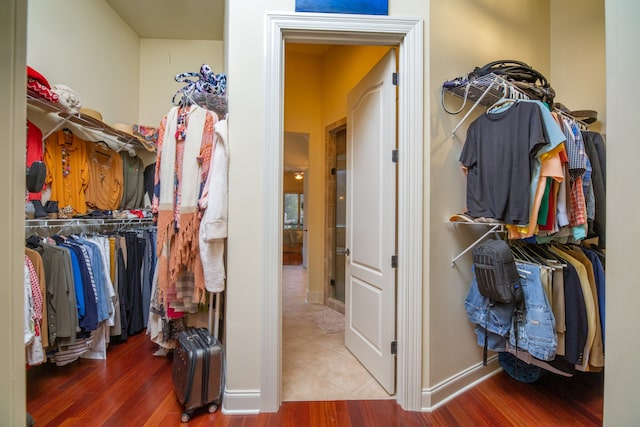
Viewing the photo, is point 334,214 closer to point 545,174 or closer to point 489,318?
point 489,318

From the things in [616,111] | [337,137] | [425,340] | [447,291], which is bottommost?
[425,340]

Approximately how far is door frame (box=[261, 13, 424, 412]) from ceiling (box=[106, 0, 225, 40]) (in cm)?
174

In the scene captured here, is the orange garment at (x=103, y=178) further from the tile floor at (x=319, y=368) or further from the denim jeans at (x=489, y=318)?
the denim jeans at (x=489, y=318)

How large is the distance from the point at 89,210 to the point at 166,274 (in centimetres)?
149

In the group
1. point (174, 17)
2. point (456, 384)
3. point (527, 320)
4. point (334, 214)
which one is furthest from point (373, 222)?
point (174, 17)

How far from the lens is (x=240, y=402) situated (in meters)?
1.71

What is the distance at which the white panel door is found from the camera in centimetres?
189

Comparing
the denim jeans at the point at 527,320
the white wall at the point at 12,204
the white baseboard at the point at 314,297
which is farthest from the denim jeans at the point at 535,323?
the white baseboard at the point at 314,297

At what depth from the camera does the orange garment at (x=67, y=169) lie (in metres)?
2.24

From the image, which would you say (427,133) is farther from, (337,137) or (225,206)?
(337,137)

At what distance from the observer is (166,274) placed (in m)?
1.76

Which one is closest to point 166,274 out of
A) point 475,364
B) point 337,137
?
point 475,364

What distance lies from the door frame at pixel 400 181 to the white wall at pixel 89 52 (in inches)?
78.9

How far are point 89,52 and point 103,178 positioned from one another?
1228 mm
